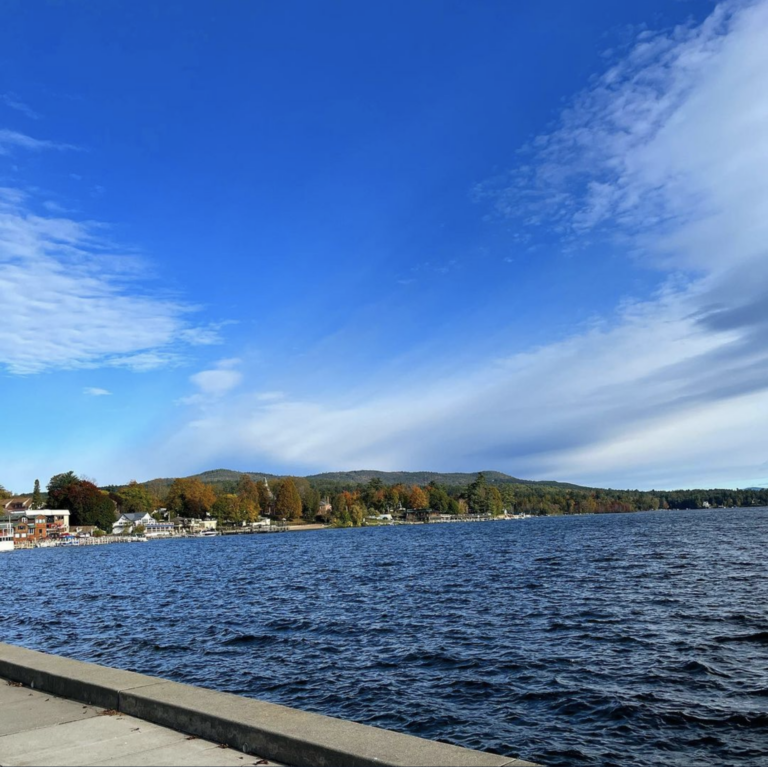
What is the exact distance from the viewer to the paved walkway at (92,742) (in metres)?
8.16

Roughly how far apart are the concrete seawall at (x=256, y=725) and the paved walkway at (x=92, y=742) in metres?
0.16

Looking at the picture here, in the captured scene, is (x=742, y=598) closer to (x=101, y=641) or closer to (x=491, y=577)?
(x=491, y=577)

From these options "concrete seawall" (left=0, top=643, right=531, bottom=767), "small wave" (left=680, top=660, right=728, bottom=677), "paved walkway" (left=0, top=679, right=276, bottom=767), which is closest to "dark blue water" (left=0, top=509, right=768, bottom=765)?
"small wave" (left=680, top=660, right=728, bottom=677)

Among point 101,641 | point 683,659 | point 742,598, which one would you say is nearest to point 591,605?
point 742,598

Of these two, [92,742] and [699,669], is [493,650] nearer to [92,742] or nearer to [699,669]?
[699,669]

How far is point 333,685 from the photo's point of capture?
820 inches

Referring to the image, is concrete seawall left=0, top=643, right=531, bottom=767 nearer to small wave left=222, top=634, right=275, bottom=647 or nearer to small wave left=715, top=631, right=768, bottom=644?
small wave left=222, top=634, right=275, bottom=647

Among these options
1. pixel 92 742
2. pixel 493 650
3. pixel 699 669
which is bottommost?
pixel 699 669

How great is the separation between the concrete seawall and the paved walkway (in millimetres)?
158

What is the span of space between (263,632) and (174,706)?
22.2 m

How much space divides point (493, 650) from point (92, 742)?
18008 millimetres

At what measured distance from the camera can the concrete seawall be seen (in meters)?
7.67

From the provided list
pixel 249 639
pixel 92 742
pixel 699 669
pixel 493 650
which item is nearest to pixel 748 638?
pixel 699 669

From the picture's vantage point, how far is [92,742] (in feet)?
29.1
